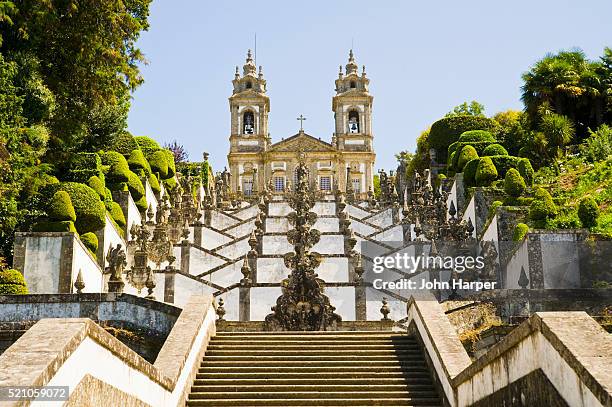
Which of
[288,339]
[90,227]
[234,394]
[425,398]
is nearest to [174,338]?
[234,394]

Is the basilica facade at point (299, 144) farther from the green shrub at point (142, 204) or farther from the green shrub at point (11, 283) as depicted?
the green shrub at point (11, 283)

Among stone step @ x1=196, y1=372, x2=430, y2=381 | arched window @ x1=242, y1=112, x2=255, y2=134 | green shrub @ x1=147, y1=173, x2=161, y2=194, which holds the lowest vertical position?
stone step @ x1=196, y1=372, x2=430, y2=381

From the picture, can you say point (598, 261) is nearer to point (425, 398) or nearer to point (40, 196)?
point (425, 398)

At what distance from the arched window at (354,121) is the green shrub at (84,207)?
45495 millimetres

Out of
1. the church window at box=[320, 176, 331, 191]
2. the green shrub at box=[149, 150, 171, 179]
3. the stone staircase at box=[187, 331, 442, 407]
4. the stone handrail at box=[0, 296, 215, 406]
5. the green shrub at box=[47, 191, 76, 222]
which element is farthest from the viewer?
the church window at box=[320, 176, 331, 191]

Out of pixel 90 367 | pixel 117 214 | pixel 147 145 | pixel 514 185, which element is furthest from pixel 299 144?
pixel 90 367

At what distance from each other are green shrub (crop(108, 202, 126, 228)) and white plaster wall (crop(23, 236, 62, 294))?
241 inches

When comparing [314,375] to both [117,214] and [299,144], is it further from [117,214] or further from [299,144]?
[299,144]

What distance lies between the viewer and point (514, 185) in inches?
960

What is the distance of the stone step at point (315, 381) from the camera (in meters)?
10.7

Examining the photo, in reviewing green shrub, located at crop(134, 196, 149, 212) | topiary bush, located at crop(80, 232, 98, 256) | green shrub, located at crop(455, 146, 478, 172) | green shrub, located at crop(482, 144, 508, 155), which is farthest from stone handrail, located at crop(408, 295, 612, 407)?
green shrub, located at crop(455, 146, 478, 172)

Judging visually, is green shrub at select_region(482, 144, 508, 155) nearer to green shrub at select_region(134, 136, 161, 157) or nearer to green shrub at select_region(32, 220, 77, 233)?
green shrub at select_region(134, 136, 161, 157)

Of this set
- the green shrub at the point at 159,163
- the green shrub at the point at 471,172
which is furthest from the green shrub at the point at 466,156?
the green shrub at the point at 159,163

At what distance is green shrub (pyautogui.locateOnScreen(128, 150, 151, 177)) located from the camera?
32.7 metres
